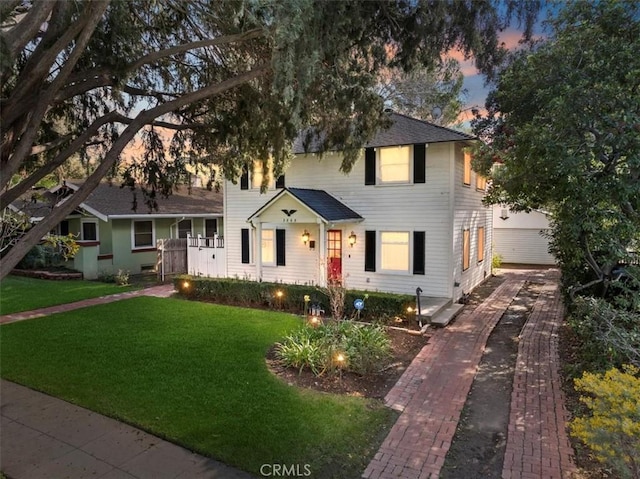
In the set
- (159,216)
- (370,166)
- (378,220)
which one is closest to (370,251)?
(378,220)

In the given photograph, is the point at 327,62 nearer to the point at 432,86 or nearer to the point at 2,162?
the point at 2,162

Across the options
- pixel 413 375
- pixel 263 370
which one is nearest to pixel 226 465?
pixel 263 370

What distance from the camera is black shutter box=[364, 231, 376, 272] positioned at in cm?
1337

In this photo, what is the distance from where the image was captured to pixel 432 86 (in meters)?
26.3

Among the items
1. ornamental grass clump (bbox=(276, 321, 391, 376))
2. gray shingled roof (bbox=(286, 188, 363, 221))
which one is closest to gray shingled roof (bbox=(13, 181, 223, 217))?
gray shingled roof (bbox=(286, 188, 363, 221))

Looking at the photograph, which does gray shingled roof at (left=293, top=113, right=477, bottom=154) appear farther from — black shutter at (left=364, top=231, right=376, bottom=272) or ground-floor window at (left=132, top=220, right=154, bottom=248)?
ground-floor window at (left=132, top=220, right=154, bottom=248)

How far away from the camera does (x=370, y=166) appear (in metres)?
13.3

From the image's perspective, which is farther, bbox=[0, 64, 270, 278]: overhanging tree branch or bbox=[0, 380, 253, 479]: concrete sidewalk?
bbox=[0, 64, 270, 278]: overhanging tree branch

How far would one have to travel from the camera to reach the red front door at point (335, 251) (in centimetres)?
1406

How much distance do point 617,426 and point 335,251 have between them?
1081 centimetres

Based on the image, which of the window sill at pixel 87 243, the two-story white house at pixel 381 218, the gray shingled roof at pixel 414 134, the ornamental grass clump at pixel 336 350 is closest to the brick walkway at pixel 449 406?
the ornamental grass clump at pixel 336 350

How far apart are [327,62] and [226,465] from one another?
233 inches

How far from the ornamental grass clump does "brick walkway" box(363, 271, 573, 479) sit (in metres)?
0.62

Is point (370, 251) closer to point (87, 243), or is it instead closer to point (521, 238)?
point (87, 243)
